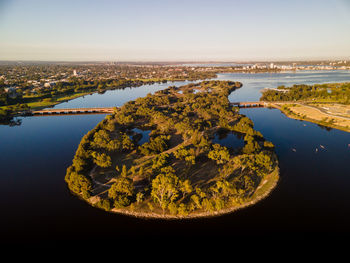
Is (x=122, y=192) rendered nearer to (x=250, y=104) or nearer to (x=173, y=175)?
(x=173, y=175)

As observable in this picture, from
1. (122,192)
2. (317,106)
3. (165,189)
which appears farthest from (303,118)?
(122,192)

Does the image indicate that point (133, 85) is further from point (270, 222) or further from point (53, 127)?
point (270, 222)

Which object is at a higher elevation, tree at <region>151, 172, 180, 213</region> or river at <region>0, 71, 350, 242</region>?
tree at <region>151, 172, 180, 213</region>

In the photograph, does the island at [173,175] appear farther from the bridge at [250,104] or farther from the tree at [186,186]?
the bridge at [250,104]

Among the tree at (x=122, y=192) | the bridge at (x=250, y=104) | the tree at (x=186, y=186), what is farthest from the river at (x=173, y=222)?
the bridge at (x=250, y=104)

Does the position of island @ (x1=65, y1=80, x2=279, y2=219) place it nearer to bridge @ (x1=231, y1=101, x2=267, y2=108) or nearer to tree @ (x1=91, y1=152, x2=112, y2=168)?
tree @ (x1=91, y1=152, x2=112, y2=168)

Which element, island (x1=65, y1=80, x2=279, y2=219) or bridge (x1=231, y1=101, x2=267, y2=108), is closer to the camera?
island (x1=65, y1=80, x2=279, y2=219)

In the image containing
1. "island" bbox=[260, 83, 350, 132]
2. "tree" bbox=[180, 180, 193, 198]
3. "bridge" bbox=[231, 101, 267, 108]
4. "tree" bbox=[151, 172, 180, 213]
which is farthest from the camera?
"bridge" bbox=[231, 101, 267, 108]

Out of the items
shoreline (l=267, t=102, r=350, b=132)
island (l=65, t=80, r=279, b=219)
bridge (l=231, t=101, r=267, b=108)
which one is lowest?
island (l=65, t=80, r=279, b=219)

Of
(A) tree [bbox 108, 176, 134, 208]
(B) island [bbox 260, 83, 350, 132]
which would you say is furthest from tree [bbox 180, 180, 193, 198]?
(B) island [bbox 260, 83, 350, 132]
